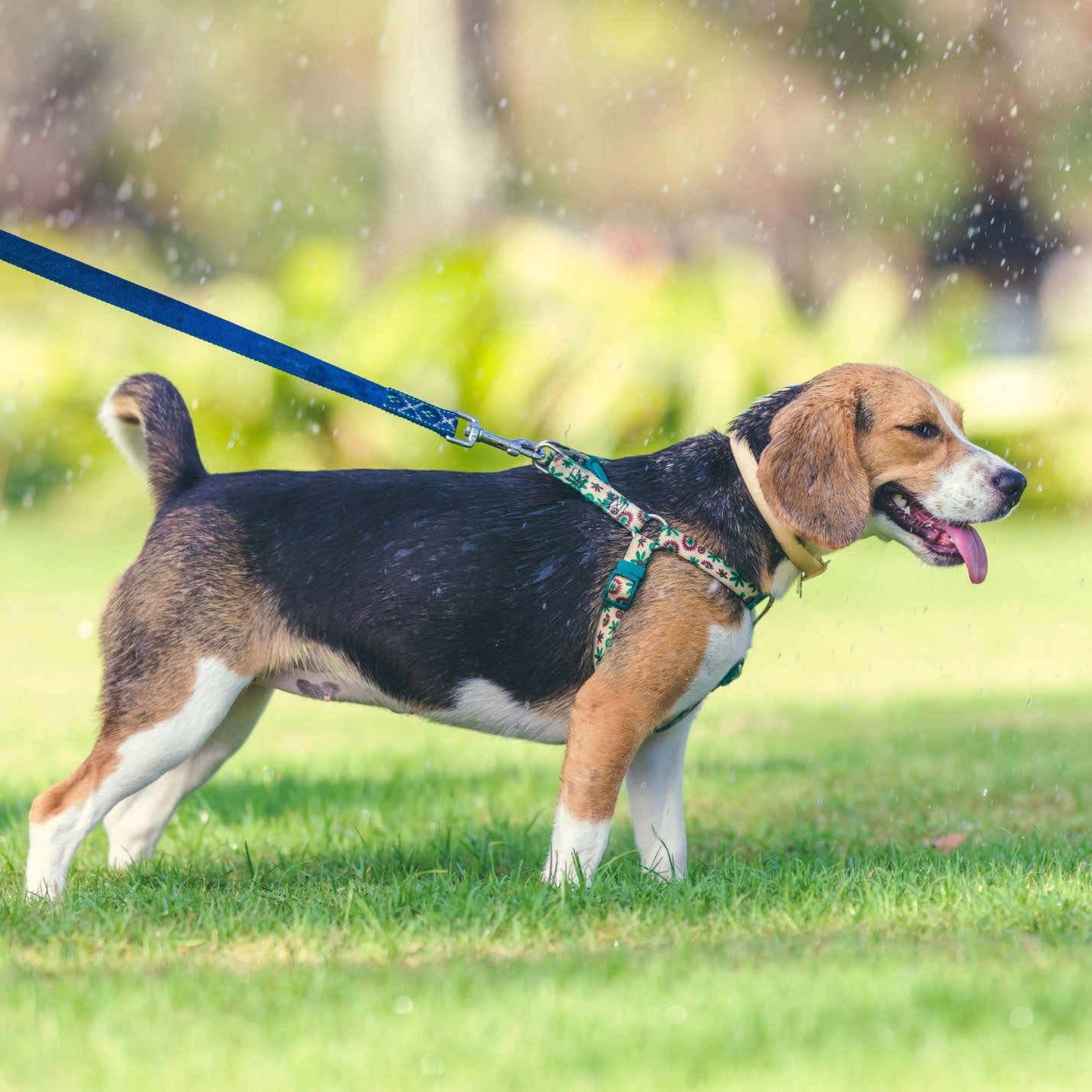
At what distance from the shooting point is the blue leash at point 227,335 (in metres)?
4.25

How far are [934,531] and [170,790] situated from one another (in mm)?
2493

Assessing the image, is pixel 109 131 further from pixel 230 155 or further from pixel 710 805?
pixel 710 805

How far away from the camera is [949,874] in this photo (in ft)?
14.6

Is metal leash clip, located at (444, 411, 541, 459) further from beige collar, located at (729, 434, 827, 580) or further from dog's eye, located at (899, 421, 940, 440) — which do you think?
dog's eye, located at (899, 421, 940, 440)

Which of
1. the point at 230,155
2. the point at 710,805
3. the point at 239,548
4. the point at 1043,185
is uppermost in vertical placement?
the point at 1043,185

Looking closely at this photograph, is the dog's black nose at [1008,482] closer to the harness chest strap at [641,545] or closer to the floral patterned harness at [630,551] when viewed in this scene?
the harness chest strap at [641,545]

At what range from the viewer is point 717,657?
433 cm

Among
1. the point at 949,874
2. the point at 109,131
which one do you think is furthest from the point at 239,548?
the point at 109,131

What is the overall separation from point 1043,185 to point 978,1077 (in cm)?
2465

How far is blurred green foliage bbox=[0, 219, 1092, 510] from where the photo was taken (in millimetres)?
15688

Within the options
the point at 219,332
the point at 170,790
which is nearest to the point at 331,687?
the point at 170,790

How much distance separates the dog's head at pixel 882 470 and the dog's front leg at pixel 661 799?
826 mm

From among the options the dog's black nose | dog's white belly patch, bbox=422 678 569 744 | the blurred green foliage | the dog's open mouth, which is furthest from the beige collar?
the blurred green foliage

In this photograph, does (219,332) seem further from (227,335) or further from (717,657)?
(717,657)
